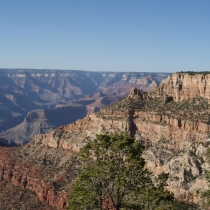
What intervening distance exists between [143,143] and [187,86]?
1983 cm

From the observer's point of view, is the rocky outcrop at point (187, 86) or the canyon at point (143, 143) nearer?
the canyon at point (143, 143)

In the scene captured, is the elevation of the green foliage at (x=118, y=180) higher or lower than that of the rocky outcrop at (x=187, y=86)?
lower

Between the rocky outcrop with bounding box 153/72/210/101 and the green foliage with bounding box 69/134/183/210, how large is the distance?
5945 cm

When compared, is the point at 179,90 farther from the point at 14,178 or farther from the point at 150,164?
the point at 14,178

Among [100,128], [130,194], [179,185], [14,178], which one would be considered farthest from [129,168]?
[14,178]

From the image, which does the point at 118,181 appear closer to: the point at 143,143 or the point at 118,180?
the point at 118,180

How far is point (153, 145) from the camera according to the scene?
81000 millimetres

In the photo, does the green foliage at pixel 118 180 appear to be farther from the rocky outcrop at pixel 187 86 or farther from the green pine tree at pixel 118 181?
the rocky outcrop at pixel 187 86

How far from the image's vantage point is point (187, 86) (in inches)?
3561

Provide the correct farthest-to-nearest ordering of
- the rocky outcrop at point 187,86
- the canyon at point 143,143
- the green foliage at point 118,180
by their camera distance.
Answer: the rocky outcrop at point 187,86
the canyon at point 143,143
the green foliage at point 118,180

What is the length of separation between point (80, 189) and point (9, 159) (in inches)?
3040

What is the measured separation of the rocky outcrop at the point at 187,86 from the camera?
283ft

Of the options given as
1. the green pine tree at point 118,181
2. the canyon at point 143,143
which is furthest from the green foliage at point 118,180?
the canyon at point 143,143

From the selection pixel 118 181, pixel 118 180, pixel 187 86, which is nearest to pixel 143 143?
pixel 187 86
